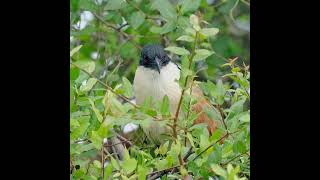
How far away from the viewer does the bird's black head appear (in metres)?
3.87

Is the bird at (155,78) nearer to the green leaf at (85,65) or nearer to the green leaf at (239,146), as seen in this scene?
the green leaf at (85,65)

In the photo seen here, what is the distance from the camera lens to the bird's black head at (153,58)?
3872 millimetres

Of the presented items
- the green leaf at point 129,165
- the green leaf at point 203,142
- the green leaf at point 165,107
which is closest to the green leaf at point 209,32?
the green leaf at point 165,107

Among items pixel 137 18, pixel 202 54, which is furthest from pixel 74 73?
pixel 137 18

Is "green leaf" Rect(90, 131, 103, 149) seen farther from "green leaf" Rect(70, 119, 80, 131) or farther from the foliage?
"green leaf" Rect(70, 119, 80, 131)

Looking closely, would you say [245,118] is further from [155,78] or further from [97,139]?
[155,78]

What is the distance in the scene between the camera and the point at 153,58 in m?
3.87

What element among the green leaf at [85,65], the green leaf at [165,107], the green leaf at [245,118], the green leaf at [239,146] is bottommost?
the green leaf at [239,146]
